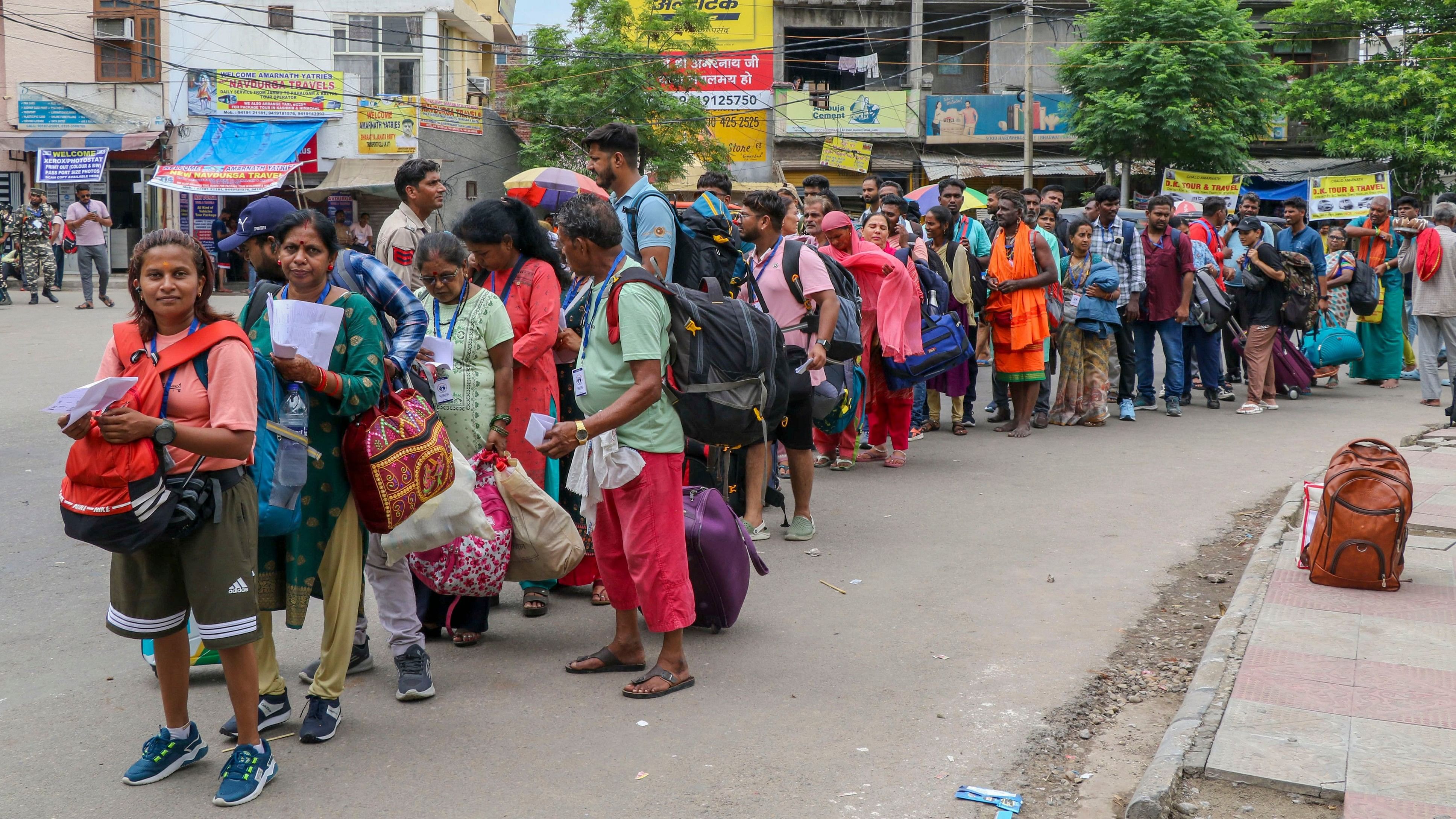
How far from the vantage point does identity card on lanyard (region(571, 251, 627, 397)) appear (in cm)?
426

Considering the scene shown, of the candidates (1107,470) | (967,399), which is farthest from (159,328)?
(967,399)

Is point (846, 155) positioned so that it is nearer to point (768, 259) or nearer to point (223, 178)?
point (223, 178)

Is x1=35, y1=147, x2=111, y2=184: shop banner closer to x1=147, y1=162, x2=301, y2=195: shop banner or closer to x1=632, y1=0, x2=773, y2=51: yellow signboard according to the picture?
x1=147, y1=162, x2=301, y2=195: shop banner

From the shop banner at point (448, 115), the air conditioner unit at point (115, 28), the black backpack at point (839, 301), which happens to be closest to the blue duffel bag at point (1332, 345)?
the black backpack at point (839, 301)

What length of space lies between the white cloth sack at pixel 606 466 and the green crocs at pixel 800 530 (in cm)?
248

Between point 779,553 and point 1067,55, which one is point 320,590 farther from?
point 1067,55

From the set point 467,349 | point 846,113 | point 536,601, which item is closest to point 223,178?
point 846,113

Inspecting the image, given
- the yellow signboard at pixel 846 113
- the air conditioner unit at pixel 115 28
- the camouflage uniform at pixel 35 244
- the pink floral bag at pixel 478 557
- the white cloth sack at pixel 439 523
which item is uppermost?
the air conditioner unit at pixel 115 28

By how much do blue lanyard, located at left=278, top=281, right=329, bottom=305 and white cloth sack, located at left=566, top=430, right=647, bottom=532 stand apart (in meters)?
1.01

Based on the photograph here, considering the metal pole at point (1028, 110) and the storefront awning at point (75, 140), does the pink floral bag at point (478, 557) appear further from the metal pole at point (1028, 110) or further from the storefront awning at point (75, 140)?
the storefront awning at point (75, 140)

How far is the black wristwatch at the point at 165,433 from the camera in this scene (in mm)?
3123

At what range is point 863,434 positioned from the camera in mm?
10086

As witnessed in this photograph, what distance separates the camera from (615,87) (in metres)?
29.9

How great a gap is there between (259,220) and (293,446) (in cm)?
82
